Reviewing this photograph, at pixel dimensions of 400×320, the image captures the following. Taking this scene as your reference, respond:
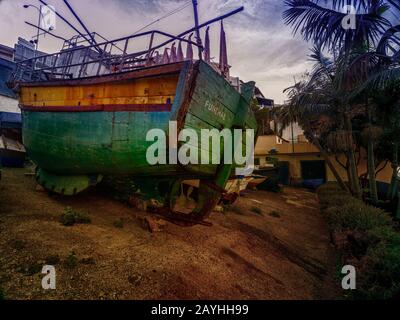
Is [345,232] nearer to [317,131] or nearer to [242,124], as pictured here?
[242,124]

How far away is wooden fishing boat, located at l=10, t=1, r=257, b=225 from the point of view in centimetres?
409

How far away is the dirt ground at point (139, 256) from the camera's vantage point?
309cm

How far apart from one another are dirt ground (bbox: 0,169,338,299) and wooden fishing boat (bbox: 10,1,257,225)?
2.30 ft

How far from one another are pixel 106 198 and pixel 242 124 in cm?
426

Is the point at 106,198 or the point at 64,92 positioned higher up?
the point at 64,92

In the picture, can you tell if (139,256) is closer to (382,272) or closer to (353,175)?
(382,272)

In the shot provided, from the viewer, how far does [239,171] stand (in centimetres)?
710

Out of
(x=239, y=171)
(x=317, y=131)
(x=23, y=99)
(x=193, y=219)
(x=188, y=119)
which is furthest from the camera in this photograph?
(x=317, y=131)

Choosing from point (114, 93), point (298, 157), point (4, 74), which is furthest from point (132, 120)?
point (298, 157)

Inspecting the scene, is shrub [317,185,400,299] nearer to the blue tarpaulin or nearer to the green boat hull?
the green boat hull

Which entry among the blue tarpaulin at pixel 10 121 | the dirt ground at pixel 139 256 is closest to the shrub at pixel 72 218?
the dirt ground at pixel 139 256

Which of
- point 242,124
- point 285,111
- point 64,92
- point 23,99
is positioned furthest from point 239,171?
point 285,111

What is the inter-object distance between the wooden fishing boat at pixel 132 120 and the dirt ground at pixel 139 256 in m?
0.70

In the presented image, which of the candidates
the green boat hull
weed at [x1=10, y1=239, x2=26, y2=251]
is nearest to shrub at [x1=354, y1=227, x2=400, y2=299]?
the green boat hull
